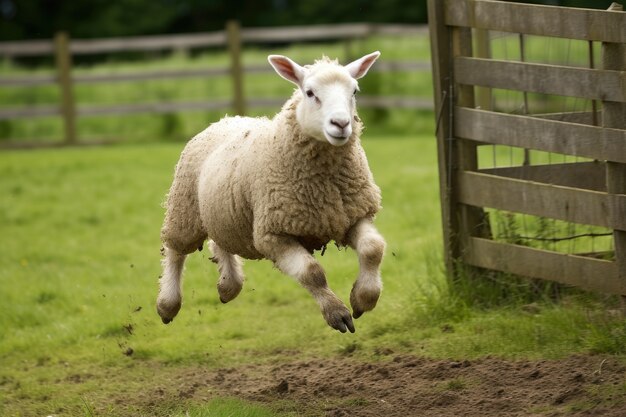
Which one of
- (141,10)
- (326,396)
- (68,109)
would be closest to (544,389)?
(326,396)

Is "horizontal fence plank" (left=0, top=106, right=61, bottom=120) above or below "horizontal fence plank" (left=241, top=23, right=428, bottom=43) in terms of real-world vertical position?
below

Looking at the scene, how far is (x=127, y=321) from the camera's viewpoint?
25.9ft

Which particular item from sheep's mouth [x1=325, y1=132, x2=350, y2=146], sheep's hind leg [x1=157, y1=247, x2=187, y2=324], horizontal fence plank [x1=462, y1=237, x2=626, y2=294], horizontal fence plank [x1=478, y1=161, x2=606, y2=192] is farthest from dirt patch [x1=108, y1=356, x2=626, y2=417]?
sheep's mouth [x1=325, y1=132, x2=350, y2=146]

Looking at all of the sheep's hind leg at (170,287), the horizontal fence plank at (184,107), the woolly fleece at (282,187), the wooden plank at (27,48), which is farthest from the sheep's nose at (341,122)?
the wooden plank at (27,48)

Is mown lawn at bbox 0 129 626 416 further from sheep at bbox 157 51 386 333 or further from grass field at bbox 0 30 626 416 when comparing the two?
sheep at bbox 157 51 386 333

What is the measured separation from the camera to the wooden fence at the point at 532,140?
18.4 feet

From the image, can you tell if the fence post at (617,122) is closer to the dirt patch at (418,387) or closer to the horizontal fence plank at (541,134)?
the horizontal fence plank at (541,134)

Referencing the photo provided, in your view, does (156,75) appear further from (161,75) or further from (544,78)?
(544,78)

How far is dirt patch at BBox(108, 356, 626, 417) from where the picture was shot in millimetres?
5043

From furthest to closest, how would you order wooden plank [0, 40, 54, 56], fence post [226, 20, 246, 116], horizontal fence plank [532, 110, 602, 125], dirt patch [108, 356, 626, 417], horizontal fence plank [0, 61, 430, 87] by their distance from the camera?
wooden plank [0, 40, 54, 56] → horizontal fence plank [0, 61, 430, 87] → fence post [226, 20, 246, 116] → horizontal fence plank [532, 110, 602, 125] → dirt patch [108, 356, 626, 417]

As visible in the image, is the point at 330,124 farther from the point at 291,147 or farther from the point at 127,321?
the point at 127,321

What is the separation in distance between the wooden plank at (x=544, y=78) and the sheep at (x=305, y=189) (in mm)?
981

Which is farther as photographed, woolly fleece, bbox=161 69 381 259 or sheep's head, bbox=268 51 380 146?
woolly fleece, bbox=161 69 381 259

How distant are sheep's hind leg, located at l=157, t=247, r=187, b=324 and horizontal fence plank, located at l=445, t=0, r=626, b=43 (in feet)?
7.42
